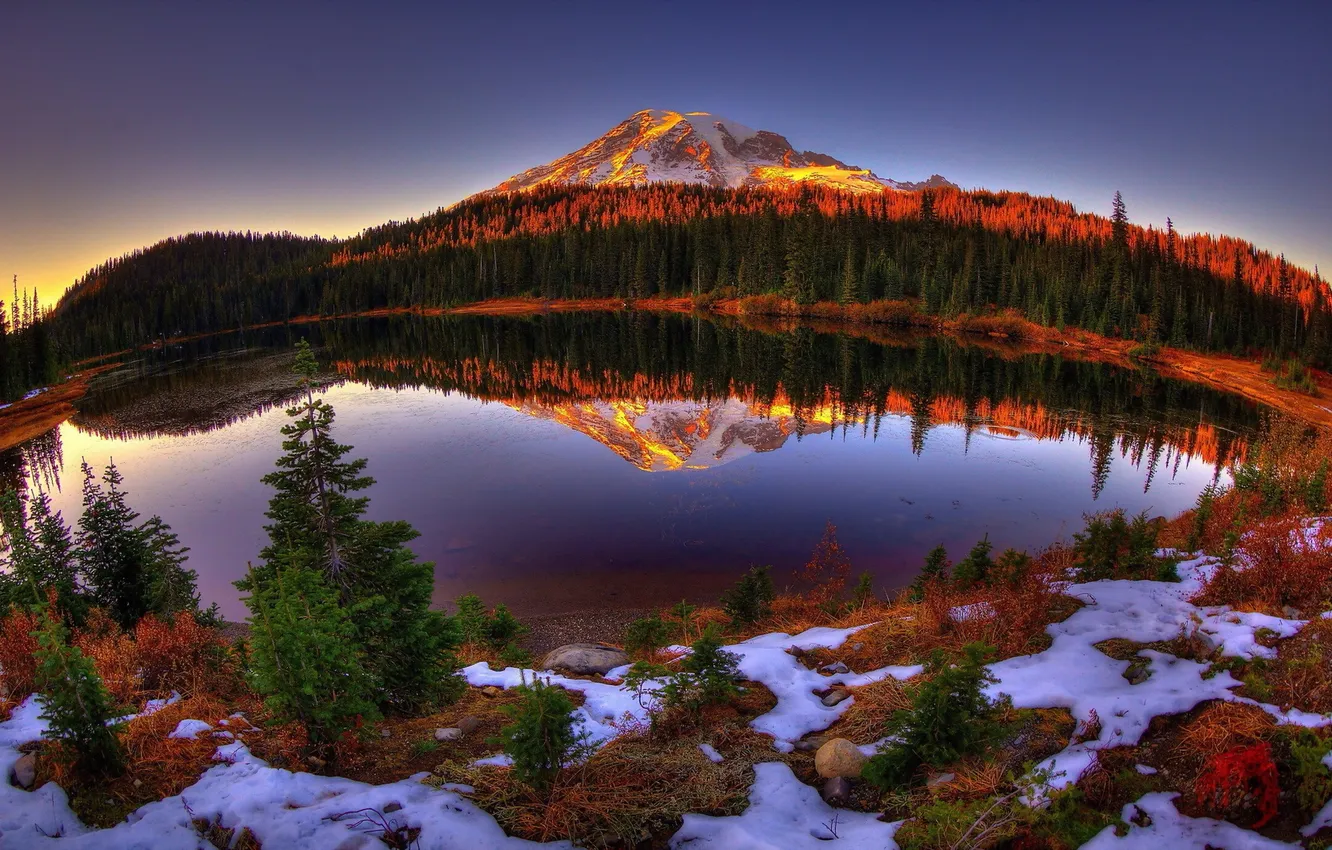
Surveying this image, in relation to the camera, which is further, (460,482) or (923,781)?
(460,482)

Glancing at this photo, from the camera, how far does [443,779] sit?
254 inches

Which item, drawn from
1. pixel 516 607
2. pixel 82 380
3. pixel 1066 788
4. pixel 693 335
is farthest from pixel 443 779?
pixel 82 380

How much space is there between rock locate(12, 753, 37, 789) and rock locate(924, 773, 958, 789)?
8173 millimetres

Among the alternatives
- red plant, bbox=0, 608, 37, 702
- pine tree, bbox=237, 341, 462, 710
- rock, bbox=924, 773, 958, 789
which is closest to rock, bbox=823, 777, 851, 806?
rock, bbox=924, 773, 958, 789

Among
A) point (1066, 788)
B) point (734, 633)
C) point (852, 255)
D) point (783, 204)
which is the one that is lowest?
point (734, 633)

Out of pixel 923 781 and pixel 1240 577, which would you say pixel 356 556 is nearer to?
pixel 923 781

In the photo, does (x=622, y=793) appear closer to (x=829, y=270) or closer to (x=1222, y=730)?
(x=1222, y=730)

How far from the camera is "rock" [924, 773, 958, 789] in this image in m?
5.84

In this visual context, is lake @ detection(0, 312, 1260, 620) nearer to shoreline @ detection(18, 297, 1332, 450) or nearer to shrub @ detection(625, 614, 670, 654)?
shoreline @ detection(18, 297, 1332, 450)

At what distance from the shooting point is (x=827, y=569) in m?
21.0

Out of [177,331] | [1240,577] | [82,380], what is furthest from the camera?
[177,331]

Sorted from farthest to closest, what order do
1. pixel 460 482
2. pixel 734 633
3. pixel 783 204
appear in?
pixel 783 204, pixel 460 482, pixel 734 633

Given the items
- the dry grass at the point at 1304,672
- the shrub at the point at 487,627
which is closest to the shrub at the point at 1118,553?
the dry grass at the point at 1304,672

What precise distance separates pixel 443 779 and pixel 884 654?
252 inches
